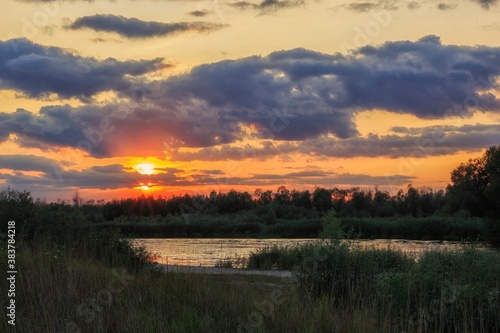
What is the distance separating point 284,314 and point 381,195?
11789 cm

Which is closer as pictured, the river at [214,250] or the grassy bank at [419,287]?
the grassy bank at [419,287]

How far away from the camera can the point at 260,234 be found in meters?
90.0

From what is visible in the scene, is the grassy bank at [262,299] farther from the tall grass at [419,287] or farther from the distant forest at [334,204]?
the distant forest at [334,204]

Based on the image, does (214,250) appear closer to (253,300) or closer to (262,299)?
(262,299)

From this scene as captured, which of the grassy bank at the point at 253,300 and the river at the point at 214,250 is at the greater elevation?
the grassy bank at the point at 253,300

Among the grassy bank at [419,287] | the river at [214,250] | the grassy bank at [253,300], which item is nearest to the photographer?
the grassy bank at [253,300]

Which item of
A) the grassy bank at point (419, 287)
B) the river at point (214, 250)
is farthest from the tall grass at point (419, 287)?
the river at point (214, 250)

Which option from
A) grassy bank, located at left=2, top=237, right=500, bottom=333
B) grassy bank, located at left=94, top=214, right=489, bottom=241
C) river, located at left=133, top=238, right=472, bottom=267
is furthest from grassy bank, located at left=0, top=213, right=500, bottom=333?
grassy bank, located at left=94, top=214, right=489, bottom=241

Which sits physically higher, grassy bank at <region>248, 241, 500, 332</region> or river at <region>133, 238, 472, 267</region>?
grassy bank at <region>248, 241, 500, 332</region>

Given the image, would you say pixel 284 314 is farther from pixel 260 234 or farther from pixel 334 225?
pixel 260 234

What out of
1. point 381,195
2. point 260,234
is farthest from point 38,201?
point 381,195

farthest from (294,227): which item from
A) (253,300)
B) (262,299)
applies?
(253,300)

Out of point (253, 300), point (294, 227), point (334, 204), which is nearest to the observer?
point (253, 300)

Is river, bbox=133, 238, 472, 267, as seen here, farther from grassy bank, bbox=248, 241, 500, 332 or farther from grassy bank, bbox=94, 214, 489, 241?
grassy bank, bbox=94, 214, 489, 241
